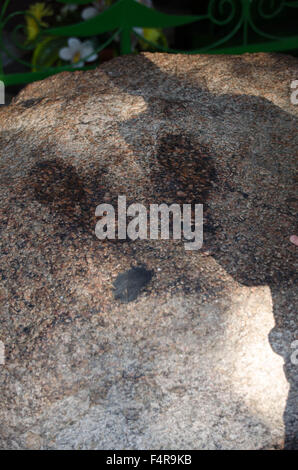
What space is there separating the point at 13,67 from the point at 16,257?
118 inches

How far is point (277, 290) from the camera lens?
195 cm

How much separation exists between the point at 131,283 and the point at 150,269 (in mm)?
93

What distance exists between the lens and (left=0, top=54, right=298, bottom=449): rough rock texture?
1.72 metres

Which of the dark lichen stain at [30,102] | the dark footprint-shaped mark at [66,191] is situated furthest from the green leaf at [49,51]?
the dark footprint-shaped mark at [66,191]

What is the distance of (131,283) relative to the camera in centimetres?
195

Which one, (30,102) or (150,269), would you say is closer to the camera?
(150,269)

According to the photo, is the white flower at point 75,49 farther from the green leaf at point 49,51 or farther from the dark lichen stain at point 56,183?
the dark lichen stain at point 56,183

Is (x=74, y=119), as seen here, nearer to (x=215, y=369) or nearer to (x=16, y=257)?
(x=16, y=257)

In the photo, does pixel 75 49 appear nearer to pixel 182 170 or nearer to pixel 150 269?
pixel 182 170

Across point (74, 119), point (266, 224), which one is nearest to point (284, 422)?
point (266, 224)

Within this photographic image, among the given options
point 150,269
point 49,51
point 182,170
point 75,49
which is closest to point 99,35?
point 75,49
